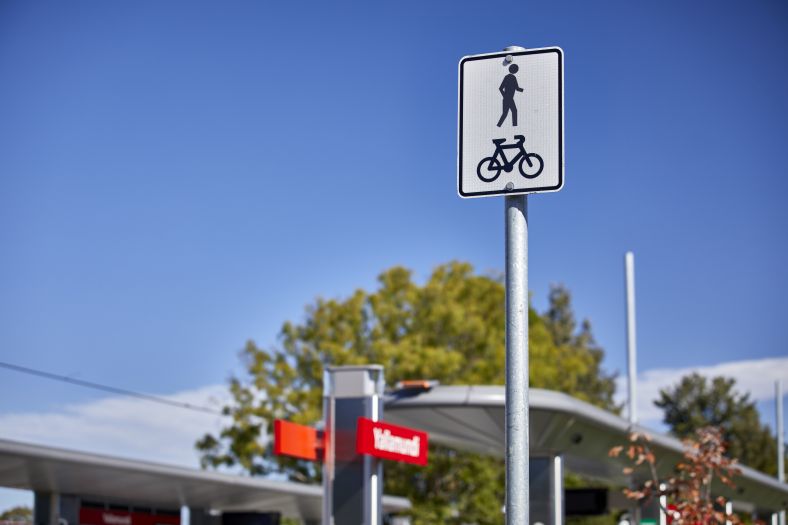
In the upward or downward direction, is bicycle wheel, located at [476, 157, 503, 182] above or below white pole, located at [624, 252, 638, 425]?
below

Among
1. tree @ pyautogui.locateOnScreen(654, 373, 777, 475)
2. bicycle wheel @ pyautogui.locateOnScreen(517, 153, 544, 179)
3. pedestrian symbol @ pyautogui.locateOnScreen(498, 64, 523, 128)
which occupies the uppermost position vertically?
tree @ pyautogui.locateOnScreen(654, 373, 777, 475)

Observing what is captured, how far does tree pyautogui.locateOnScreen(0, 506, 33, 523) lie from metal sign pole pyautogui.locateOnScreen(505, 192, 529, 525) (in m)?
25.1

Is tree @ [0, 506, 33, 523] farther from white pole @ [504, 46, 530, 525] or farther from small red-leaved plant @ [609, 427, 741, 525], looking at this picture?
white pole @ [504, 46, 530, 525]

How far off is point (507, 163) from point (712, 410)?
3161 inches

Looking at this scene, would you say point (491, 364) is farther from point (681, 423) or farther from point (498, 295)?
point (681, 423)

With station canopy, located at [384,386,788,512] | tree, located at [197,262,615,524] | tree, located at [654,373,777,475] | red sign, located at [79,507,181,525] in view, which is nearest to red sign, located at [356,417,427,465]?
station canopy, located at [384,386,788,512]

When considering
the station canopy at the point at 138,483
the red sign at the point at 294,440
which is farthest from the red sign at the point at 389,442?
the station canopy at the point at 138,483

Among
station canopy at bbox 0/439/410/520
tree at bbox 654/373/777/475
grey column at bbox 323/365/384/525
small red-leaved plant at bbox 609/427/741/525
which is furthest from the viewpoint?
tree at bbox 654/373/777/475

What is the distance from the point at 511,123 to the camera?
5.61 metres

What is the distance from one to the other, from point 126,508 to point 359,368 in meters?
14.9

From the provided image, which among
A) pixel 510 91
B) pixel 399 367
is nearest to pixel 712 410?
pixel 399 367

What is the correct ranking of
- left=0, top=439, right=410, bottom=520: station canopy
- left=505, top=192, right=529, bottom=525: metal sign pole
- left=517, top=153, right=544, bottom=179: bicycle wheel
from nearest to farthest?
1. left=505, top=192, right=529, bottom=525: metal sign pole
2. left=517, top=153, right=544, bottom=179: bicycle wheel
3. left=0, top=439, right=410, bottom=520: station canopy

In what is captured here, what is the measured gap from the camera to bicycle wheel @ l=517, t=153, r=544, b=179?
5.47m

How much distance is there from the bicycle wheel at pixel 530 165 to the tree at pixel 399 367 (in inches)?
1341
